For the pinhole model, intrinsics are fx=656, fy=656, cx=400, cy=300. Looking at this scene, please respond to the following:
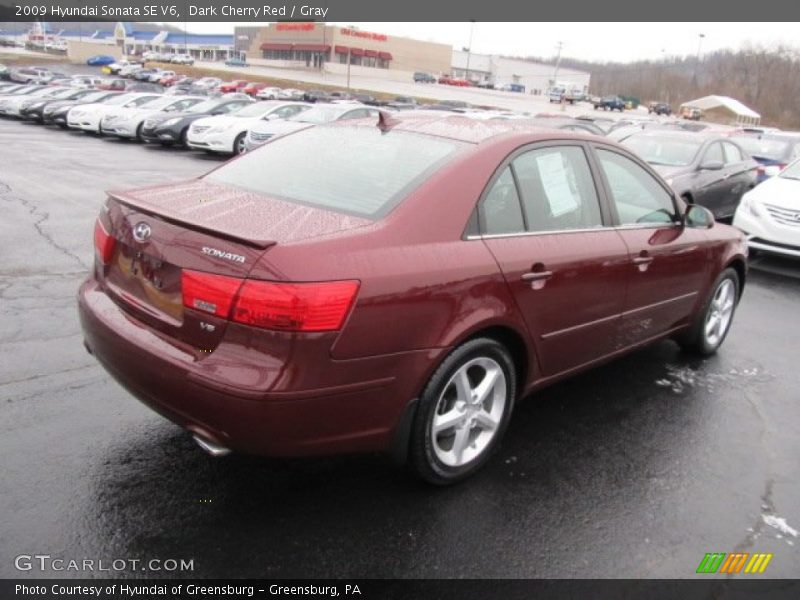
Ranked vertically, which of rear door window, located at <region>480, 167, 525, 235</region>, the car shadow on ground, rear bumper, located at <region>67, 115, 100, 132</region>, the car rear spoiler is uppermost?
rear door window, located at <region>480, 167, 525, 235</region>

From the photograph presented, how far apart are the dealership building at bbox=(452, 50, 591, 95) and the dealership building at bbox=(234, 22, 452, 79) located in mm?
15803

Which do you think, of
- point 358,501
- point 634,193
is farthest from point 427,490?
point 634,193

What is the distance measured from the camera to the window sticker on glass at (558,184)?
351cm

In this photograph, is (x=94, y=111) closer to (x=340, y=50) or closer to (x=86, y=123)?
(x=86, y=123)

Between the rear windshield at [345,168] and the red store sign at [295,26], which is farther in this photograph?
the red store sign at [295,26]

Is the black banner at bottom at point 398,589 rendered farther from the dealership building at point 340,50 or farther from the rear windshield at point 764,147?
the dealership building at point 340,50

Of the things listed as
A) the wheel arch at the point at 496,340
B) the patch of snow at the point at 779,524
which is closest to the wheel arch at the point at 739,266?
the patch of snow at the point at 779,524

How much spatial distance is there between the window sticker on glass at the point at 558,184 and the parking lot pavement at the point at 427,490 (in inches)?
50.0

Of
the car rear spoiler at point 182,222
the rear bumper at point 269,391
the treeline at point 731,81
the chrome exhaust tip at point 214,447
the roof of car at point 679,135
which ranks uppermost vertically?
the treeline at point 731,81

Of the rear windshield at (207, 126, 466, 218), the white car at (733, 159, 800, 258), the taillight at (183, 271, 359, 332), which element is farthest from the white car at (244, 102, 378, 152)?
the taillight at (183, 271, 359, 332)

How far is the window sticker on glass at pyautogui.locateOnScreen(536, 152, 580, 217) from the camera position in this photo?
11.5 feet

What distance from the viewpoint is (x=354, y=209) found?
9.53 ft

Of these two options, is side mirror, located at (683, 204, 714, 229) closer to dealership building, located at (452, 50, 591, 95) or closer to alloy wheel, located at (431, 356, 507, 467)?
alloy wheel, located at (431, 356, 507, 467)

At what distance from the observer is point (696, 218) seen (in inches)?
177
